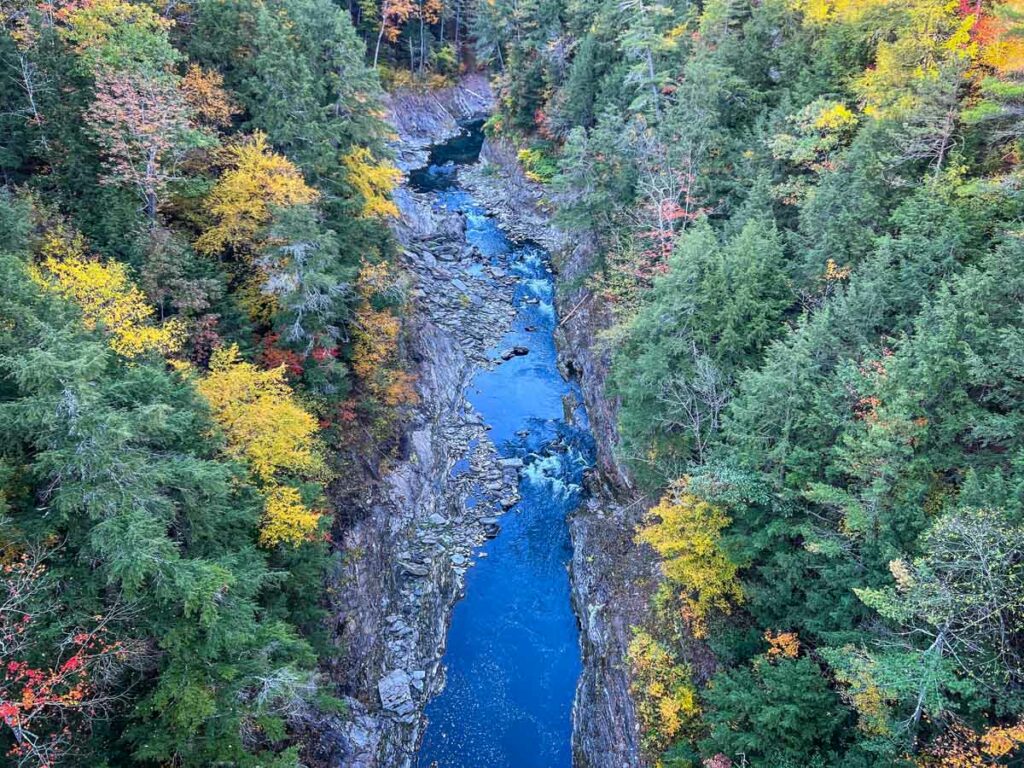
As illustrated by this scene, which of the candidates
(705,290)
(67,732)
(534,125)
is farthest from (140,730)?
(534,125)

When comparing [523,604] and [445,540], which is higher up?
[445,540]

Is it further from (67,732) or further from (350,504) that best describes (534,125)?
(67,732)

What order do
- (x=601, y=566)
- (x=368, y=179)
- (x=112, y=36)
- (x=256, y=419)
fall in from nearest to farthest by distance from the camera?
(x=256, y=419), (x=112, y=36), (x=601, y=566), (x=368, y=179)

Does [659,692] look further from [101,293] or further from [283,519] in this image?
[101,293]

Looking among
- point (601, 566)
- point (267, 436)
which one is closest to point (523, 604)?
point (601, 566)

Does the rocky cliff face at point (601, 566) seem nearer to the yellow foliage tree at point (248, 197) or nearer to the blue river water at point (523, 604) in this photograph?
the blue river water at point (523, 604)

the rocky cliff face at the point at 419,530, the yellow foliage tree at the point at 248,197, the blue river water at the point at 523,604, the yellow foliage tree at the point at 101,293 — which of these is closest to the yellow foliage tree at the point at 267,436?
the yellow foliage tree at the point at 101,293

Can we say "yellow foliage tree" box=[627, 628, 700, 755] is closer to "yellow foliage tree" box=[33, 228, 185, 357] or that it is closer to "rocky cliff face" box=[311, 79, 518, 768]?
"rocky cliff face" box=[311, 79, 518, 768]
